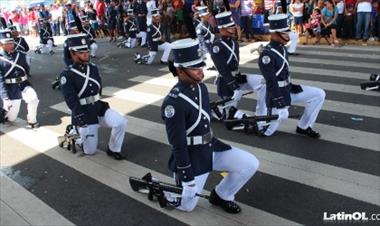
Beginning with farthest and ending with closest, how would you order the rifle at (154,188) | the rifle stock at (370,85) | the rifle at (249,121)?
the rifle stock at (370,85)
the rifle at (249,121)
the rifle at (154,188)

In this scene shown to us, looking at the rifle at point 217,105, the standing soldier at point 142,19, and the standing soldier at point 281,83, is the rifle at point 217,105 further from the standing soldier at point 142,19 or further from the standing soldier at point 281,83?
the standing soldier at point 142,19

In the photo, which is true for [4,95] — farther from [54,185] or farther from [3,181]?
[54,185]

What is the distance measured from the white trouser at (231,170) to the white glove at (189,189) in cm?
22

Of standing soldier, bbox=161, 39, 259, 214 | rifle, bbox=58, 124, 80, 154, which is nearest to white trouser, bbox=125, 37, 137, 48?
rifle, bbox=58, 124, 80, 154

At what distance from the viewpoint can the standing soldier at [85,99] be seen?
24.2 feet

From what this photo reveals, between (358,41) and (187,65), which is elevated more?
(187,65)

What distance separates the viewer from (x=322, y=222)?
17.0 ft

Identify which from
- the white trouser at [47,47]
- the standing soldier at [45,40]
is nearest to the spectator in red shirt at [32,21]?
the standing soldier at [45,40]

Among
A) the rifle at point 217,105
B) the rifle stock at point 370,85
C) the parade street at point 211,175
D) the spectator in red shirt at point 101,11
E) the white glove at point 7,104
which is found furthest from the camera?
the spectator in red shirt at point 101,11

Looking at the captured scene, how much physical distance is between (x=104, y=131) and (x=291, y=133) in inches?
149

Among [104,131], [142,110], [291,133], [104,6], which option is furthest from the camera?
[104,6]

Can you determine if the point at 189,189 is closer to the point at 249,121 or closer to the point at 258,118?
the point at 258,118

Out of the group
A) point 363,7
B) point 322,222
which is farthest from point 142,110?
point 363,7

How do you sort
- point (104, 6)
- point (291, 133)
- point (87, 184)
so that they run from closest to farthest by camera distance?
point (87, 184) → point (291, 133) → point (104, 6)
